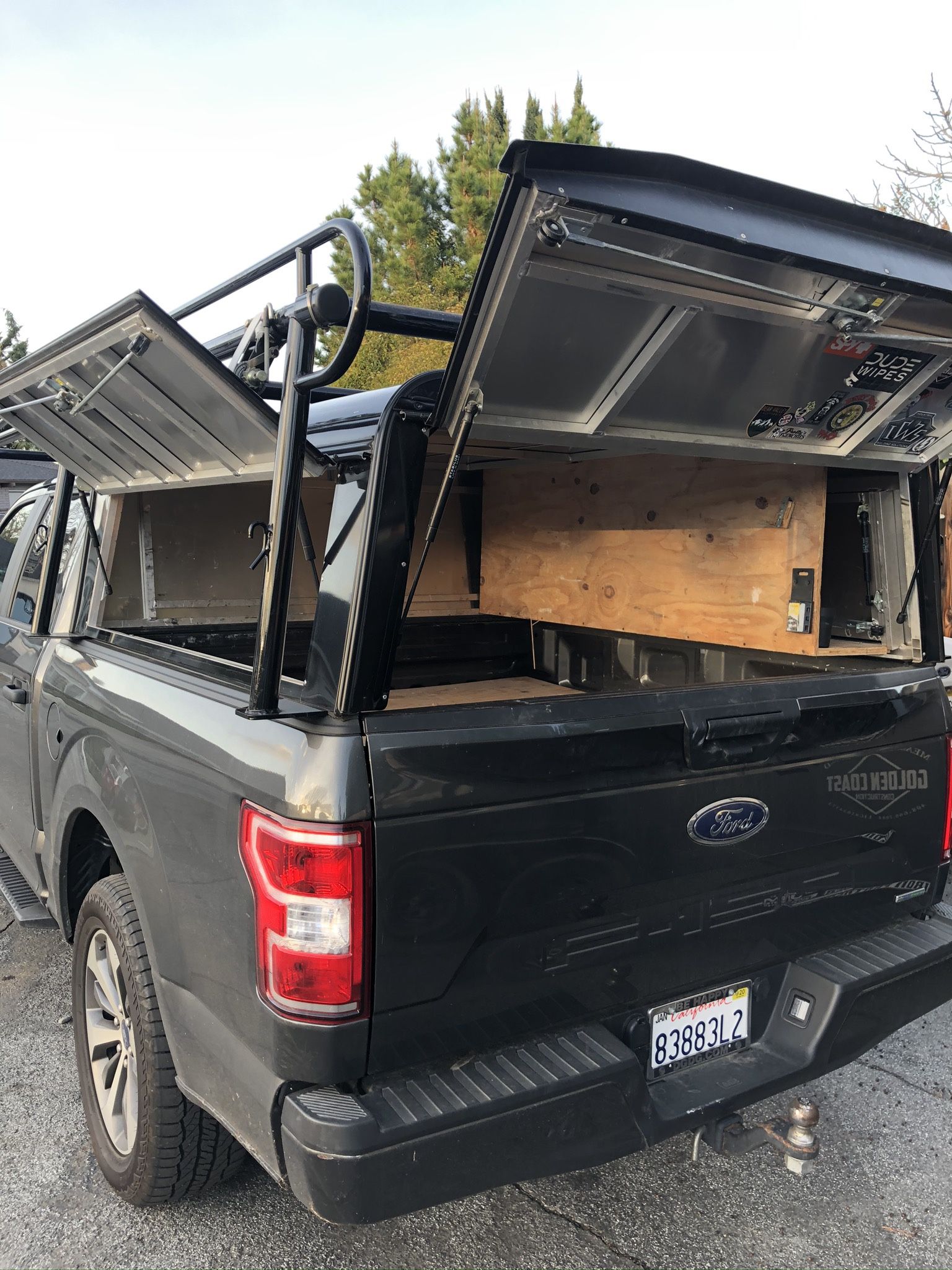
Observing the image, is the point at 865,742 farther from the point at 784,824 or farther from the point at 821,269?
the point at 821,269

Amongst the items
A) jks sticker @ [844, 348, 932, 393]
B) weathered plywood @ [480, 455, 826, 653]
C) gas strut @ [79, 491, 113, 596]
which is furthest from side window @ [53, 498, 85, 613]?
jks sticker @ [844, 348, 932, 393]

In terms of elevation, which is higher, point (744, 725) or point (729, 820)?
point (744, 725)

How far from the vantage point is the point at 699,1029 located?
2361 mm

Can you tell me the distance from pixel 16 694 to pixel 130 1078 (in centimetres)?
147

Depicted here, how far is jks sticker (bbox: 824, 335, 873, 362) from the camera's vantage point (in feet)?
7.43

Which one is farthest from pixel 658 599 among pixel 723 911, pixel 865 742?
pixel 723 911

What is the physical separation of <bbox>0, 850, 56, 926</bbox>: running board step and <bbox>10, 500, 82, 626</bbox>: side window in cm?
107

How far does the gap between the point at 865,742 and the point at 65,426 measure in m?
2.53

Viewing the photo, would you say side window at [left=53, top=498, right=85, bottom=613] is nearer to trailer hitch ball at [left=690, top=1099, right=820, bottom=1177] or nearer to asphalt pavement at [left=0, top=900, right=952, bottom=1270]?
asphalt pavement at [left=0, top=900, right=952, bottom=1270]

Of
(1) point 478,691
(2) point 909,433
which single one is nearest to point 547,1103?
(2) point 909,433

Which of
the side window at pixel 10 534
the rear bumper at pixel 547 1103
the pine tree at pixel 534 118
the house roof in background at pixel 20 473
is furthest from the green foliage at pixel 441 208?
the rear bumper at pixel 547 1103

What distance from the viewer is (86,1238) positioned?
2465mm

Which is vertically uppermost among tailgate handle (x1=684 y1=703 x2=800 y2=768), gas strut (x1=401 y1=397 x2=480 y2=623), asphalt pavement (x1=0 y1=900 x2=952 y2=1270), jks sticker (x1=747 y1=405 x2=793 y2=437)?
jks sticker (x1=747 y1=405 x2=793 y2=437)

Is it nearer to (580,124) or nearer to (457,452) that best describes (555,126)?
(580,124)
